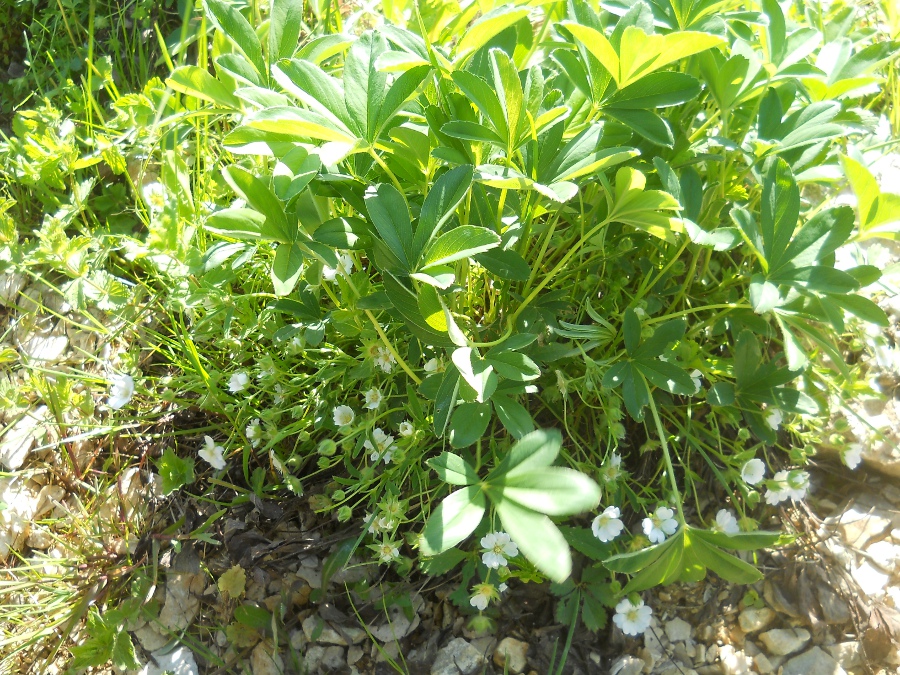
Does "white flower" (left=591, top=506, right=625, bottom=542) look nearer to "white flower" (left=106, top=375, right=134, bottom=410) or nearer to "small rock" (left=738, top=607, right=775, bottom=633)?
"small rock" (left=738, top=607, right=775, bottom=633)

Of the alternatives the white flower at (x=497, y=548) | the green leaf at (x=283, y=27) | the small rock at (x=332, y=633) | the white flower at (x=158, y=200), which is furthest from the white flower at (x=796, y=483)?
the white flower at (x=158, y=200)

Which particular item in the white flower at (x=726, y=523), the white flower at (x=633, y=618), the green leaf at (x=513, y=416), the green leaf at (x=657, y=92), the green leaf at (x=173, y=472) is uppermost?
the green leaf at (x=657, y=92)

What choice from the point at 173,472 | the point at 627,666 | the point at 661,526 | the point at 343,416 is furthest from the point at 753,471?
the point at 173,472

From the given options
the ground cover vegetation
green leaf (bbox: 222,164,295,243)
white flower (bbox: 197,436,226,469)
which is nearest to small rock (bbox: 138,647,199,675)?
the ground cover vegetation

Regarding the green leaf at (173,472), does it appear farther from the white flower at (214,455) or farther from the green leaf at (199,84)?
Result: the green leaf at (199,84)

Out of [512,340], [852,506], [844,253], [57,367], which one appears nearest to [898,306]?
[844,253]

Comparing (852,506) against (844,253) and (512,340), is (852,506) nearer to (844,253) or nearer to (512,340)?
(844,253)
